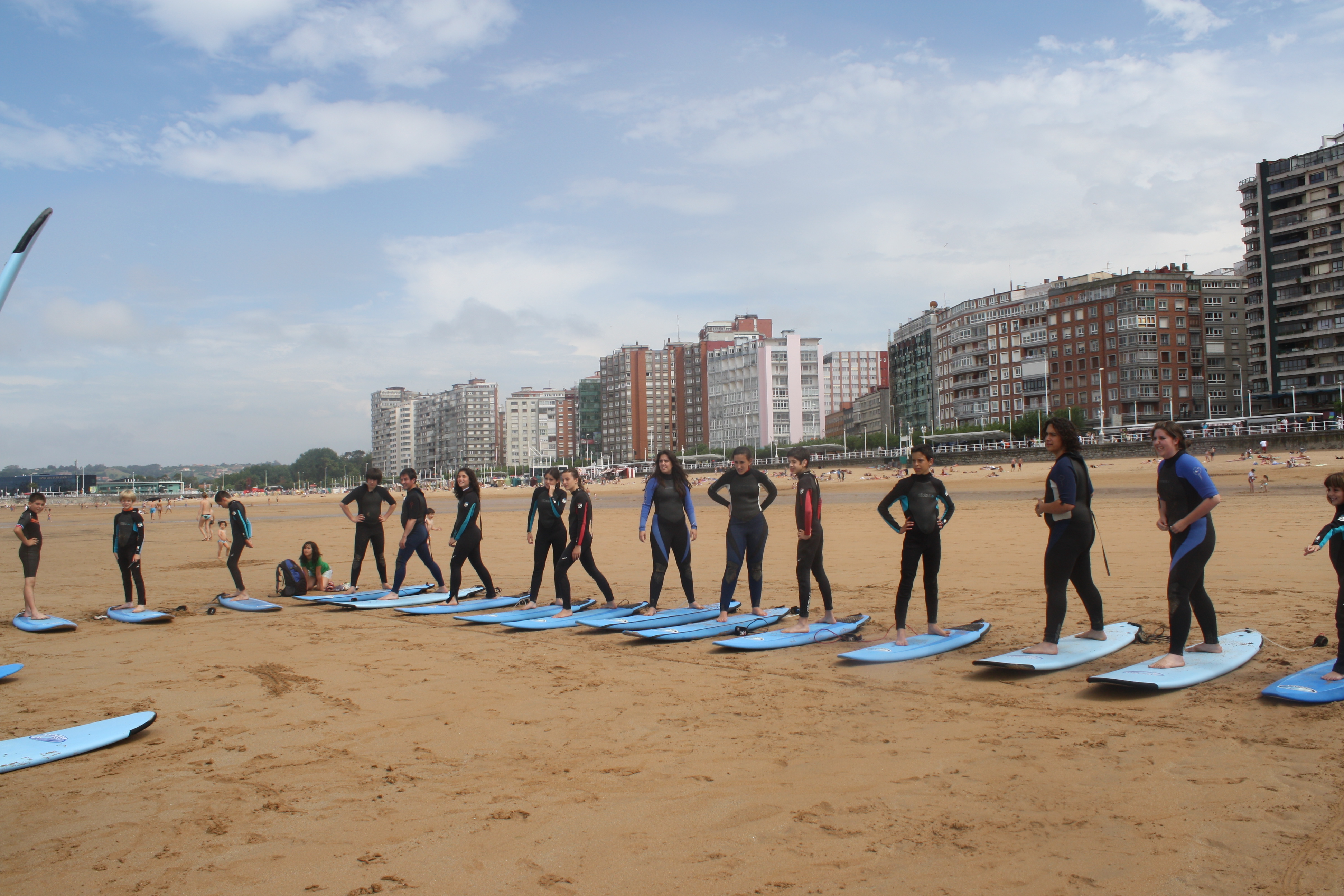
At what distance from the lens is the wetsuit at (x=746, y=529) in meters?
8.38

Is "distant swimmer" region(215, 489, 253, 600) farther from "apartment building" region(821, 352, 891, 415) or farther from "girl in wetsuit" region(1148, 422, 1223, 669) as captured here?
"apartment building" region(821, 352, 891, 415)

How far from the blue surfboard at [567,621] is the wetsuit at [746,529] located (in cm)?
130

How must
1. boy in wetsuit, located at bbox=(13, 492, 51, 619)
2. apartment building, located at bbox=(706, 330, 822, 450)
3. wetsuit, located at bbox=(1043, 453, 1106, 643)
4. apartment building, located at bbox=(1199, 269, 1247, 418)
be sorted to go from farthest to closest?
1. apartment building, located at bbox=(706, 330, 822, 450)
2. apartment building, located at bbox=(1199, 269, 1247, 418)
3. boy in wetsuit, located at bbox=(13, 492, 51, 619)
4. wetsuit, located at bbox=(1043, 453, 1106, 643)

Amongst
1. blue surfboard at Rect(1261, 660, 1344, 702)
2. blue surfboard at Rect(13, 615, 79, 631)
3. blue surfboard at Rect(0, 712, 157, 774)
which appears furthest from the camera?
blue surfboard at Rect(13, 615, 79, 631)

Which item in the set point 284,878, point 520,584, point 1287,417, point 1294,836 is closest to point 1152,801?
point 1294,836

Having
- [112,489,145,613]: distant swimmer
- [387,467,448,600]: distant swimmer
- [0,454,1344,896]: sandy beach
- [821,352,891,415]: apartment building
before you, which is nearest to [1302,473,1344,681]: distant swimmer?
[0,454,1344,896]: sandy beach

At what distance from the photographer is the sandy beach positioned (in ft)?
10.4

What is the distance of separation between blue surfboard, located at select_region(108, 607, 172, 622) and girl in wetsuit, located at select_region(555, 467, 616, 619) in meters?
5.06

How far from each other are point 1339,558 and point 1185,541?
33.4 inches

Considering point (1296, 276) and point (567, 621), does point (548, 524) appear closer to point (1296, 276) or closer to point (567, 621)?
point (567, 621)

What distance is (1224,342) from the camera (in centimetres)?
7931

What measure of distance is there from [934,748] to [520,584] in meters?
9.61

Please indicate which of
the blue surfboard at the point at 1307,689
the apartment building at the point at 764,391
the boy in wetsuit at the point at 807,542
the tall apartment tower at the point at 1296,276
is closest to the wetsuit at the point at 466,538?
the boy in wetsuit at the point at 807,542

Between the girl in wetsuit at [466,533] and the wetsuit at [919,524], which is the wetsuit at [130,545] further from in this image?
the wetsuit at [919,524]
